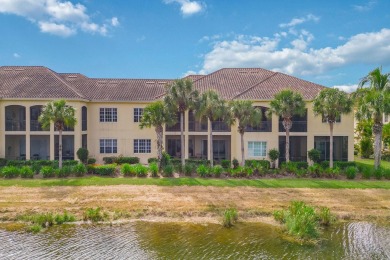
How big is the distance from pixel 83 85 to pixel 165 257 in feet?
97.4

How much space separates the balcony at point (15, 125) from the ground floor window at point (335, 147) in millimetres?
28565

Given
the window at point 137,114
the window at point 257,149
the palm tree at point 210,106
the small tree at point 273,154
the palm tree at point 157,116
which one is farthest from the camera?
the window at point 137,114

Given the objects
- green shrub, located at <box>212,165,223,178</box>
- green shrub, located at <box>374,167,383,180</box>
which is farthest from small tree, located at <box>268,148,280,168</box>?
green shrub, located at <box>374,167,383,180</box>

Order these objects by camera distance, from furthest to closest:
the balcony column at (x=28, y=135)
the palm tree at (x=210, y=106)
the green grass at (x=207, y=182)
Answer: the balcony column at (x=28, y=135) < the palm tree at (x=210, y=106) < the green grass at (x=207, y=182)

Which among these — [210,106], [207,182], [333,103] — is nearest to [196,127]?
[210,106]

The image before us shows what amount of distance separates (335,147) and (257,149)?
7805 mm

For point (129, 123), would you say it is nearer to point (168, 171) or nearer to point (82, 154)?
point (82, 154)

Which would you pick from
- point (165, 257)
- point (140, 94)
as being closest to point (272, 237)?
point (165, 257)

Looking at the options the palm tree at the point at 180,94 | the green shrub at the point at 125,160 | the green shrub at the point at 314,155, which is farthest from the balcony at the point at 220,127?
the green shrub at the point at 125,160

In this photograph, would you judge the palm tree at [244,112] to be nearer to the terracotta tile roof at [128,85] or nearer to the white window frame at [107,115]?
the terracotta tile roof at [128,85]

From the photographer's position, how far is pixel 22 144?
38500 mm

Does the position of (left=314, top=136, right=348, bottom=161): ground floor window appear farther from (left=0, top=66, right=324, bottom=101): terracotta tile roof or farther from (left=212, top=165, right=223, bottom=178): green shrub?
(left=212, top=165, right=223, bottom=178): green shrub

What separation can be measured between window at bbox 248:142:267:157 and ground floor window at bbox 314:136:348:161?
17.2ft

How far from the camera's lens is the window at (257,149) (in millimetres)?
35062
